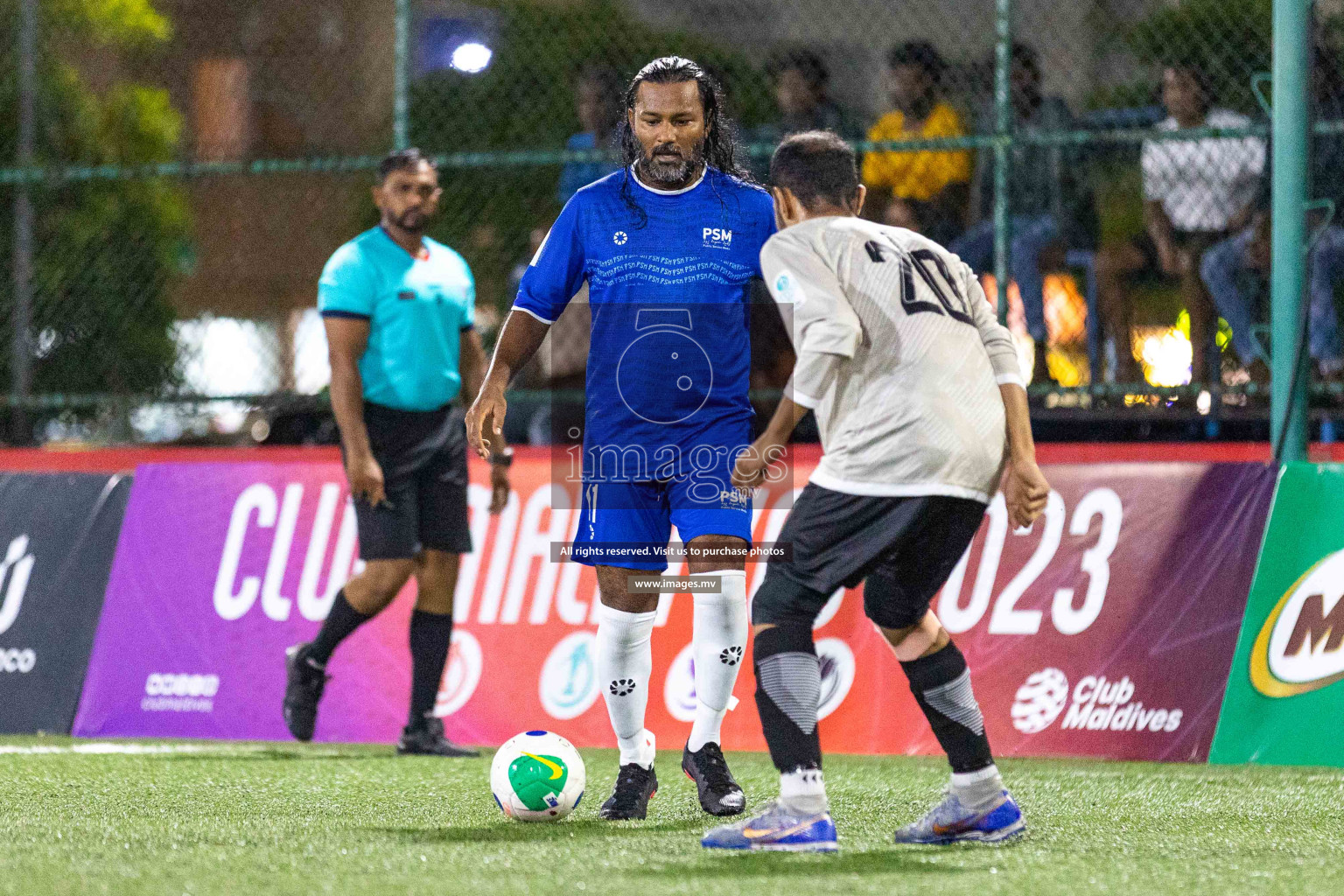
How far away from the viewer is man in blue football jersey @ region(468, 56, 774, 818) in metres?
4.91

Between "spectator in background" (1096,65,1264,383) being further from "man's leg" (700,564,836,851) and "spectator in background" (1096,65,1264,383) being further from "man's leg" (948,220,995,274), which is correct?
"man's leg" (700,564,836,851)

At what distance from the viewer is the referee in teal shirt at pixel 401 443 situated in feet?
22.4

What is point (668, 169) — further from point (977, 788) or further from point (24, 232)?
point (24, 232)

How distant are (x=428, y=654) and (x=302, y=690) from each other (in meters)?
0.53

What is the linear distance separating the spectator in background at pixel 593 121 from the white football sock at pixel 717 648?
4047mm

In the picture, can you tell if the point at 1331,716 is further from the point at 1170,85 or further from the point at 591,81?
the point at 591,81

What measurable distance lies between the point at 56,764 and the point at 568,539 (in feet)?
7.50

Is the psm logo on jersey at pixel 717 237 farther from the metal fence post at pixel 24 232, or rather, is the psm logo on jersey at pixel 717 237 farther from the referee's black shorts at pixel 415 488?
the metal fence post at pixel 24 232

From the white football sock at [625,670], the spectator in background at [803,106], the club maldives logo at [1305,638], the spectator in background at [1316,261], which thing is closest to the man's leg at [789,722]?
the white football sock at [625,670]

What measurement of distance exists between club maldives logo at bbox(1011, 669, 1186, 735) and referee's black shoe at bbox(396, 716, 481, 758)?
2200mm

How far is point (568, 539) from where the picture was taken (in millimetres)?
7406

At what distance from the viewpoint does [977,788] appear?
4.28m

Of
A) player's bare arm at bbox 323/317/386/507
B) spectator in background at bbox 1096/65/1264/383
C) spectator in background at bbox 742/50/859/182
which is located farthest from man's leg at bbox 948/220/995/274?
player's bare arm at bbox 323/317/386/507

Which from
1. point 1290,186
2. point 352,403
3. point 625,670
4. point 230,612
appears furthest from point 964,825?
point 230,612
